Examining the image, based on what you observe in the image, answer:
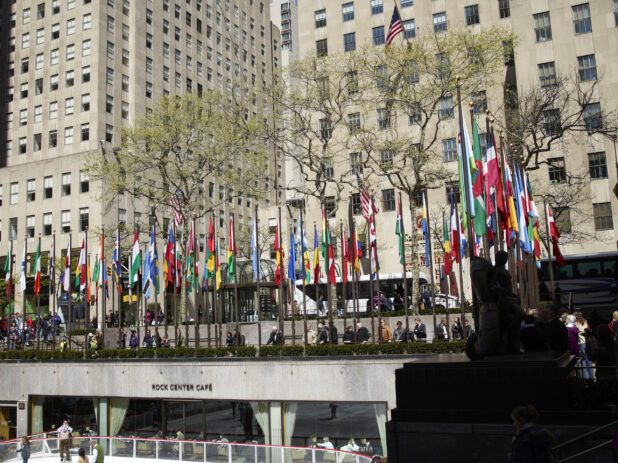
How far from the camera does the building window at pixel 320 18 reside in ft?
199

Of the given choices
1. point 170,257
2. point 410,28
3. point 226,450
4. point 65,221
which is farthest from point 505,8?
point 226,450

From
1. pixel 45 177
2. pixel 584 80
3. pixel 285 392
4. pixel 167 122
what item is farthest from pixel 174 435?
pixel 45 177

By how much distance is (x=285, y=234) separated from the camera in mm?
66375

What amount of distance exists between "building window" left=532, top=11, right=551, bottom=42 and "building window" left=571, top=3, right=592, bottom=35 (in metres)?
1.85

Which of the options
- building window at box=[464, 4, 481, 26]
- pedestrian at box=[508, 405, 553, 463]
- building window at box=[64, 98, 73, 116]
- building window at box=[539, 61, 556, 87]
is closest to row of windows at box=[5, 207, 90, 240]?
building window at box=[64, 98, 73, 116]

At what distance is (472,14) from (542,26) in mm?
8384

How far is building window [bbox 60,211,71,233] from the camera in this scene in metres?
61.7

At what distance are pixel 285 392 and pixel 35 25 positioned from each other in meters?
61.5

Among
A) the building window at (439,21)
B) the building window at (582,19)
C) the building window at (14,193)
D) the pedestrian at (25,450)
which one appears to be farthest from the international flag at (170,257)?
the building window at (14,193)

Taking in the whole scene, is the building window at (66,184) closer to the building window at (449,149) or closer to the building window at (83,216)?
the building window at (83,216)

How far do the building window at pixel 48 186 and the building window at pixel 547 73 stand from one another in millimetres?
46583

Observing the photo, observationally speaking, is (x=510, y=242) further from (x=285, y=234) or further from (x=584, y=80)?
(x=285, y=234)

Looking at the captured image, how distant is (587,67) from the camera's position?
46656mm

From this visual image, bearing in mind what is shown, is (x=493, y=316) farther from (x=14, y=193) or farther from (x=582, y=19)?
(x=14, y=193)
